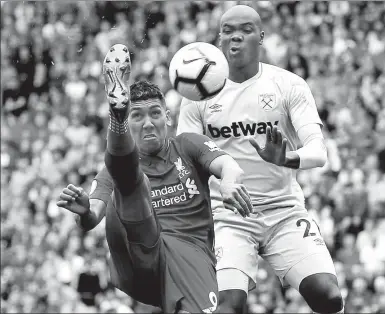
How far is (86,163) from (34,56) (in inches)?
147

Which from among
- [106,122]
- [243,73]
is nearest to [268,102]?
[243,73]

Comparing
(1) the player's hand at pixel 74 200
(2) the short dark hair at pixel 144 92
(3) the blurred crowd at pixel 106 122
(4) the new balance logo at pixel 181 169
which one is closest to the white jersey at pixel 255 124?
(4) the new balance logo at pixel 181 169

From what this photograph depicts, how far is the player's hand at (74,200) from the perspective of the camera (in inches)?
258

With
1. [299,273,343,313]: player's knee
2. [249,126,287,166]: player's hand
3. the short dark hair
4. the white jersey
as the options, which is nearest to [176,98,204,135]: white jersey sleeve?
→ the white jersey

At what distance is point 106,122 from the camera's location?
19578 millimetres

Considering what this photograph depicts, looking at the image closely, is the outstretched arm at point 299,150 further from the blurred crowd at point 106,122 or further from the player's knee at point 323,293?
the blurred crowd at point 106,122

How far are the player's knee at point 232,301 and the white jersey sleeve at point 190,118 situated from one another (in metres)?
1.34

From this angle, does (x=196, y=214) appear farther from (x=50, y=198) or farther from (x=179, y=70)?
(x=50, y=198)

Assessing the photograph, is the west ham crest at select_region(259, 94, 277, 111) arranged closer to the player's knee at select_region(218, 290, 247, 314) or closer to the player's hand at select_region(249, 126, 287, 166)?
the player's hand at select_region(249, 126, 287, 166)

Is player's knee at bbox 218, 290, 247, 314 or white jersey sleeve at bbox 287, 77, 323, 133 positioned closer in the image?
player's knee at bbox 218, 290, 247, 314

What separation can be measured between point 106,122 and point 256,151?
1168 cm

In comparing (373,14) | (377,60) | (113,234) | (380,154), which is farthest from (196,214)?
(373,14)

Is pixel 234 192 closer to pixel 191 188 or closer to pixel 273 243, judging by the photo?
pixel 191 188

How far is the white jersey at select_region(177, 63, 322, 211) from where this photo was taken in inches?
320
